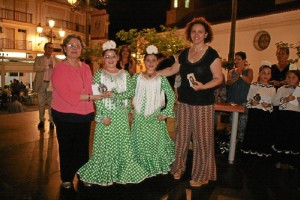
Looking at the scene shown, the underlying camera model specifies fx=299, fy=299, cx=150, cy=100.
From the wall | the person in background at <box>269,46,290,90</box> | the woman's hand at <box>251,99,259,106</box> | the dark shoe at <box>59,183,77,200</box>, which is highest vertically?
the wall

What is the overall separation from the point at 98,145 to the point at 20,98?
15.8 meters

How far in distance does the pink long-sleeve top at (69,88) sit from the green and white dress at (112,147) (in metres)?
0.19

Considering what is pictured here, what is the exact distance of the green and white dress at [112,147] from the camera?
4.08 meters

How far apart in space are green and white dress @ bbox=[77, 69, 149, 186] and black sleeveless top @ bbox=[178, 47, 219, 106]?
2.81ft

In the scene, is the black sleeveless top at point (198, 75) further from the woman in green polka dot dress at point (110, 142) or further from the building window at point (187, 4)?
the building window at point (187, 4)

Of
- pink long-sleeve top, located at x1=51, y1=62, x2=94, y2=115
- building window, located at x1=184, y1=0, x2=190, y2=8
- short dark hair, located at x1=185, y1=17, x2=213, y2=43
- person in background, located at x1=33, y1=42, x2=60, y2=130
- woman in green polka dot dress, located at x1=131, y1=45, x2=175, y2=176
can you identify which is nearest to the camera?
pink long-sleeve top, located at x1=51, y1=62, x2=94, y2=115

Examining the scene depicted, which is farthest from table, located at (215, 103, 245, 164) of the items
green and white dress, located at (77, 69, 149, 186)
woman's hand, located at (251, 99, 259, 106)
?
green and white dress, located at (77, 69, 149, 186)

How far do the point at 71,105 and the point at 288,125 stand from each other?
3.82m

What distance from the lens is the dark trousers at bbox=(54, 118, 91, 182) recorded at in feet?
13.3

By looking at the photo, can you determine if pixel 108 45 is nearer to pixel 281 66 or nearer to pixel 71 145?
pixel 71 145

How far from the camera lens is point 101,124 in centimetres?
411

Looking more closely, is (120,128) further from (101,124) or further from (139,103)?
(139,103)

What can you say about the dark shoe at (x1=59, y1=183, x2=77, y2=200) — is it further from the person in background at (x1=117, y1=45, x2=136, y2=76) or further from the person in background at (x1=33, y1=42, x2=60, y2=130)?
the person in background at (x1=33, y1=42, x2=60, y2=130)

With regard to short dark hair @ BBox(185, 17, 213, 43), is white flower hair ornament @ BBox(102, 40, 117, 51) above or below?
below
